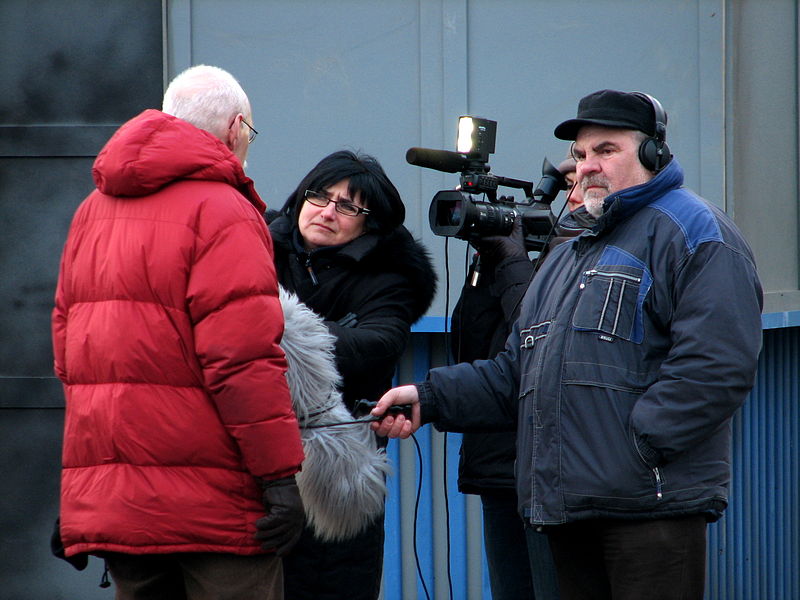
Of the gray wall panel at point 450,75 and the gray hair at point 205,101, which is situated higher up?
the gray wall panel at point 450,75

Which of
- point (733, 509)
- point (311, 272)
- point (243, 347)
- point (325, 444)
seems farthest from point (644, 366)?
point (733, 509)

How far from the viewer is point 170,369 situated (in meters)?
2.30

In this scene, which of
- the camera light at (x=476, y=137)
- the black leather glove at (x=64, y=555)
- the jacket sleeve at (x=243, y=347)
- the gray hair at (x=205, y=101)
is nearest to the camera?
the jacket sleeve at (x=243, y=347)

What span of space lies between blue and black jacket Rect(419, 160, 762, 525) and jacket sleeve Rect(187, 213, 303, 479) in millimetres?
662

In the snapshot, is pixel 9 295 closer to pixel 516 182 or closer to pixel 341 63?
pixel 341 63

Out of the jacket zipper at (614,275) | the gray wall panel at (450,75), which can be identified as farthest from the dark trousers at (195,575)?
the gray wall panel at (450,75)

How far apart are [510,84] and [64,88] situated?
6.76ft

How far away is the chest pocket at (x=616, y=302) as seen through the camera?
247 cm

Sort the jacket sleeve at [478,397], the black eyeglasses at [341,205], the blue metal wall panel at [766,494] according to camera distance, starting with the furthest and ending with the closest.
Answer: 1. the blue metal wall panel at [766,494]
2. the black eyeglasses at [341,205]
3. the jacket sleeve at [478,397]

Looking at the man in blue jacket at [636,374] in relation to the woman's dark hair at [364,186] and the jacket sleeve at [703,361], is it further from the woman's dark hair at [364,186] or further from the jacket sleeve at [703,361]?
the woman's dark hair at [364,186]

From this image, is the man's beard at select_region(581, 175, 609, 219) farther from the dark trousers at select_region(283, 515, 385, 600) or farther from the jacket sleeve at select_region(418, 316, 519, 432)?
the dark trousers at select_region(283, 515, 385, 600)

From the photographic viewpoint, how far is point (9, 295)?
4773 mm

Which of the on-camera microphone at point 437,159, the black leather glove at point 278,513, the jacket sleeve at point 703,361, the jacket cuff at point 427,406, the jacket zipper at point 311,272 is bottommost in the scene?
the black leather glove at point 278,513

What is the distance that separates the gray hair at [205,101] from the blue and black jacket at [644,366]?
3.20 ft
